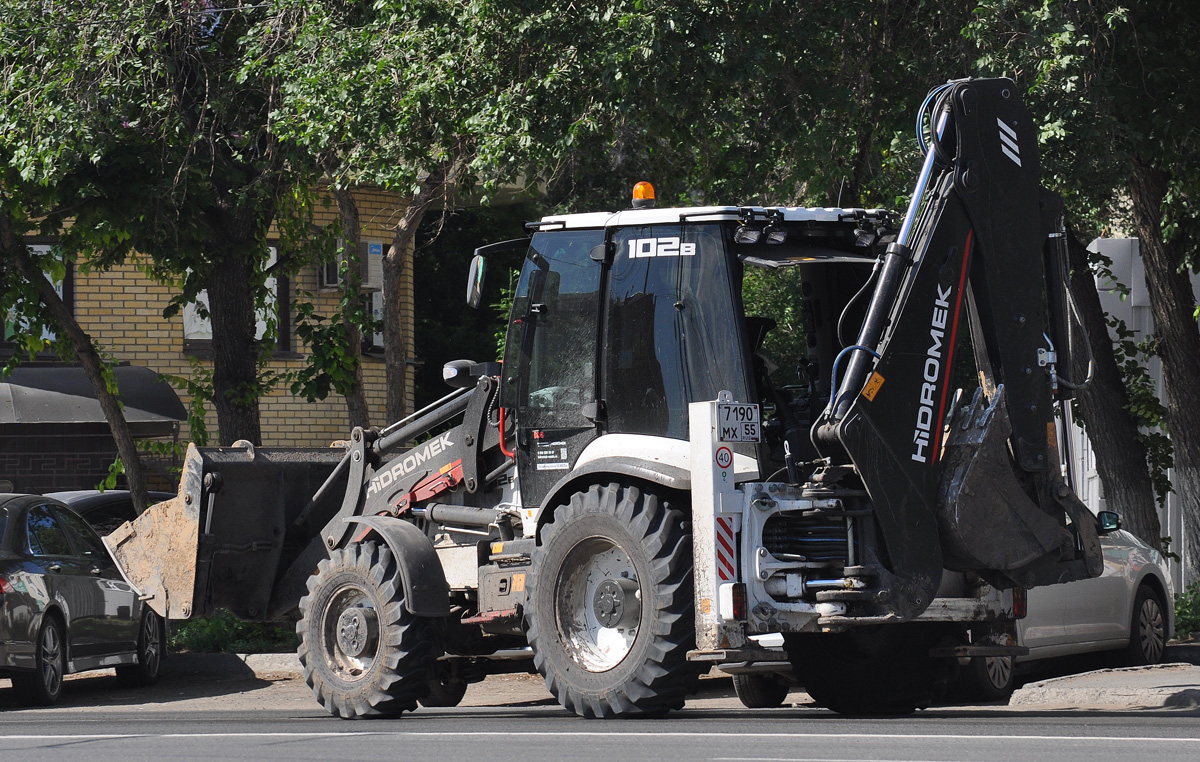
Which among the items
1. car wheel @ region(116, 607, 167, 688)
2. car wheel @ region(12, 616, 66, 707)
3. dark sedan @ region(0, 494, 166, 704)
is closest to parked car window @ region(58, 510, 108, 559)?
dark sedan @ region(0, 494, 166, 704)

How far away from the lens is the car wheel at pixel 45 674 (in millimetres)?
12484

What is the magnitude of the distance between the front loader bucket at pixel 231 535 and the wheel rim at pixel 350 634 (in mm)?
927

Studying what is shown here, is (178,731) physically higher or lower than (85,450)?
lower

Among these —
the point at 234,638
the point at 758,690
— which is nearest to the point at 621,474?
the point at 758,690

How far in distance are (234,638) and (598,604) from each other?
8.14 m

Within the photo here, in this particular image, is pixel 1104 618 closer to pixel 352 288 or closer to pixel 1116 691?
pixel 1116 691

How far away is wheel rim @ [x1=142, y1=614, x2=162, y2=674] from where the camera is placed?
1446cm

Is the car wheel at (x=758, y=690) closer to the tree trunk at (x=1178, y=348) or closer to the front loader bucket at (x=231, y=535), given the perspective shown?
the front loader bucket at (x=231, y=535)

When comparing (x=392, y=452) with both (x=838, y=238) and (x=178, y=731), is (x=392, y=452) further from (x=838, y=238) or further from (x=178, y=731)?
(x=838, y=238)

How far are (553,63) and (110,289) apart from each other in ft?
41.0

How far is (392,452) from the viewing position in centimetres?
1069

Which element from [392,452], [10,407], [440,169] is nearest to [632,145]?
[440,169]

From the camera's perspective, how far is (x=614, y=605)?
8.41 m

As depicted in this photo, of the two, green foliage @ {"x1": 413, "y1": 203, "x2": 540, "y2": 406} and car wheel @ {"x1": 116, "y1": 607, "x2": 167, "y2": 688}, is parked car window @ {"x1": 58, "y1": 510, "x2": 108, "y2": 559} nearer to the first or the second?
car wheel @ {"x1": 116, "y1": 607, "x2": 167, "y2": 688}
